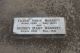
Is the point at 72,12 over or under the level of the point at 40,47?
over

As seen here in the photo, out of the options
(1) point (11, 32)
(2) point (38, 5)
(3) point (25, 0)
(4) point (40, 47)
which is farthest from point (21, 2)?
(4) point (40, 47)

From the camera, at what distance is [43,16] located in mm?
2324

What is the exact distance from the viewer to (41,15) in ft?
7.68

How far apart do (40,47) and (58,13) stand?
0.46 meters

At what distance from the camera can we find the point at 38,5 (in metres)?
2.42

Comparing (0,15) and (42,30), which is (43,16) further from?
(0,15)

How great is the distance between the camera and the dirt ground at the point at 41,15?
2.21 metres

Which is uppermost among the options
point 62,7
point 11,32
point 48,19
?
point 62,7

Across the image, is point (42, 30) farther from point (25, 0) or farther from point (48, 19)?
point (25, 0)

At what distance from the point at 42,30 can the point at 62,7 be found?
398mm

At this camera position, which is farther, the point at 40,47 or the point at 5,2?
the point at 5,2

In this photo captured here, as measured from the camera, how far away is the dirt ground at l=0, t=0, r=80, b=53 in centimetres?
221

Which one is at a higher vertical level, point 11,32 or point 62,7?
point 62,7

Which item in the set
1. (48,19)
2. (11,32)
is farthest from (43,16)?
(11,32)
